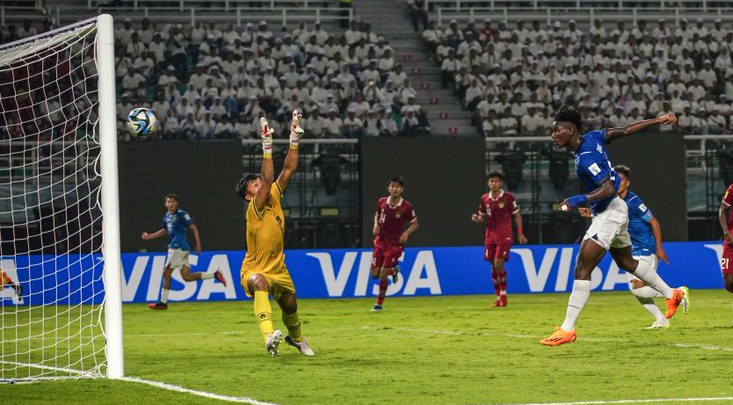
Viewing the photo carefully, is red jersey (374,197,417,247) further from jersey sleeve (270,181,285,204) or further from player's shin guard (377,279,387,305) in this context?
jersey sleeve (270,181,285,204)

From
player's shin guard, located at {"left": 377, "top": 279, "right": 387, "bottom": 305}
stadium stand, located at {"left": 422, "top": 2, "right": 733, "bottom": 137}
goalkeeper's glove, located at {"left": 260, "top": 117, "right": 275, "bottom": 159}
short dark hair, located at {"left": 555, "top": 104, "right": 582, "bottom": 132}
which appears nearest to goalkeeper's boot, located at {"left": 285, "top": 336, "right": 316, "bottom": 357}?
goalkeeper's glove, located at {"left": 260, "top": 117, "right": 275, "bottom": 159}

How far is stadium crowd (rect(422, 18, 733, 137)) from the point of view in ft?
98.6

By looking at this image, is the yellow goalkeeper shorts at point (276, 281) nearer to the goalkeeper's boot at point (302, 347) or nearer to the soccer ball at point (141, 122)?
the goalkeeper's boot at point (302, 347)

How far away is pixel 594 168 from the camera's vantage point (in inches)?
472

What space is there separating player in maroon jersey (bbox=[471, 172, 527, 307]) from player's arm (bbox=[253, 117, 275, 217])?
30.4 ft

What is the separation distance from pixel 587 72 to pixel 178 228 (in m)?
14.5

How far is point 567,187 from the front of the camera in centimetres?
2530

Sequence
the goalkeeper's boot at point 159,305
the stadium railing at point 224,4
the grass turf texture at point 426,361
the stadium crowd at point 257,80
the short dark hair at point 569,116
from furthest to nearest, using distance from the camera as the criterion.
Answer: the stadium railing at point 224,4 < the stadium crowd at point 257,80 < the goalkeeper's boot at point 159,305 < the short dark hair at point 569,116 < the grass turf texture at point 426,361

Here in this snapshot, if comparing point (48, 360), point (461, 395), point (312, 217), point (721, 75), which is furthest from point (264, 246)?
point (721, 75)

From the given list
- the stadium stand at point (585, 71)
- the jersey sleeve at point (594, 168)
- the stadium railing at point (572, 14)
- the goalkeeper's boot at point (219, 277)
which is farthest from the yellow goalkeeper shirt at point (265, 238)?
the stadium railing at point (572, 14)

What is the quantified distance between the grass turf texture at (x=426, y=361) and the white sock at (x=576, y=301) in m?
0.32

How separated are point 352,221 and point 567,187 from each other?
4.68 metres

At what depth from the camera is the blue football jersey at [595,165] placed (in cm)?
1201

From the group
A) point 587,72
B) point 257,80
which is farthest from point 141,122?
point 587,72
